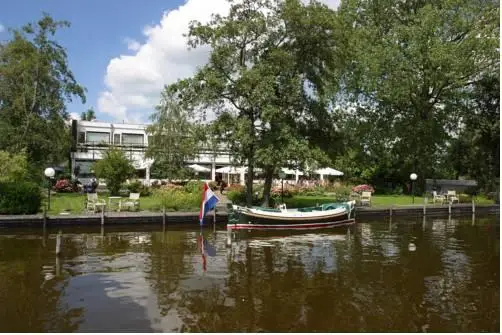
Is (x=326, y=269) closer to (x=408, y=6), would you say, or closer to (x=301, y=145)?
(x=301, y=145)

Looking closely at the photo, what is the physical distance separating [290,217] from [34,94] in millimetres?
25253

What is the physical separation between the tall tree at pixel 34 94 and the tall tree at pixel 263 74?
1637 centimetres

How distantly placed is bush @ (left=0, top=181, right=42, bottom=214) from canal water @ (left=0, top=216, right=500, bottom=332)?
276cm

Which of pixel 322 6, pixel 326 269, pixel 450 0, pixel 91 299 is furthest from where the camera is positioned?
pixel 450 0

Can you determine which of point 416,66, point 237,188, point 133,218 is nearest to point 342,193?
point 237,188

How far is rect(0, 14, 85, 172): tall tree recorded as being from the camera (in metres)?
37.0

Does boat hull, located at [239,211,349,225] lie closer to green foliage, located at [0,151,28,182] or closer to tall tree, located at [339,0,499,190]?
green foliage, located at [0,151,28,182]

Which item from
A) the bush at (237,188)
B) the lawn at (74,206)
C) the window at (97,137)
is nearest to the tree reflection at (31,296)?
the lawn at (74,206)

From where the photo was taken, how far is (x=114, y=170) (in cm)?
3328

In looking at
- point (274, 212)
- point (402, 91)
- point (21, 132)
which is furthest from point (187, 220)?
point (402, 91)

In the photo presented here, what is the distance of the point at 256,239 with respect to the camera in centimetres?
2123

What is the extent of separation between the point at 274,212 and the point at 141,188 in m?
15.9

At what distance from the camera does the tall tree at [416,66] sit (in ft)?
125

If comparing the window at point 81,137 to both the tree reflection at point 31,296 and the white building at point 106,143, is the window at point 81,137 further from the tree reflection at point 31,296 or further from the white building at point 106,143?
the tree reflection at point 31,296
